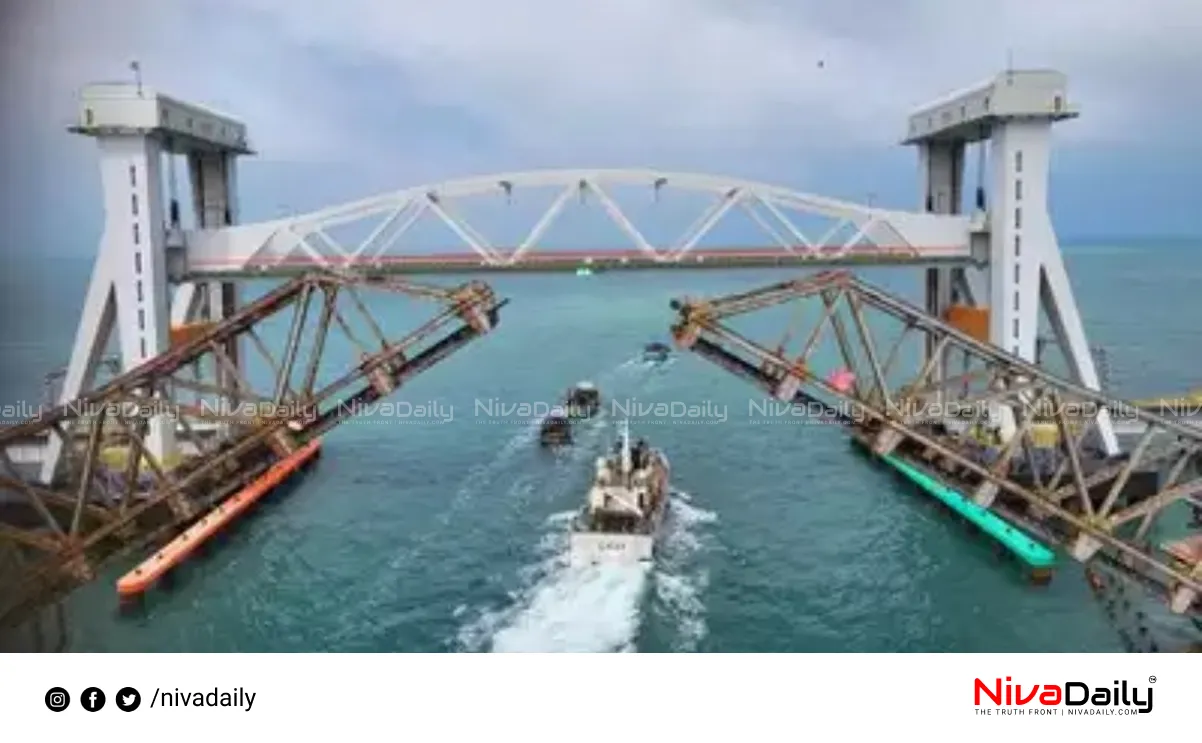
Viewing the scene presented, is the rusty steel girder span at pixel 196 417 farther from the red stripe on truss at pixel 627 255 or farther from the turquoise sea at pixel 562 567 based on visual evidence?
the red stripe on truss at pixel 627 255

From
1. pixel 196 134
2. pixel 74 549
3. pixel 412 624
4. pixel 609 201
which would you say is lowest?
pixel 412 624

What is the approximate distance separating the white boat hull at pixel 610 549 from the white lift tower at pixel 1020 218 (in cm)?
581

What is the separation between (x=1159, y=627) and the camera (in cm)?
888

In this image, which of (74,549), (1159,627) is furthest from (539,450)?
(74,549)

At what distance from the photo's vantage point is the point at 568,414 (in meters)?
19.4

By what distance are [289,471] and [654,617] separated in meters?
7.81

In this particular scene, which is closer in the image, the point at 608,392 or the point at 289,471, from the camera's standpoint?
the point at 289,471

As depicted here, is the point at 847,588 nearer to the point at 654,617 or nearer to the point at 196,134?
the point at 654,617

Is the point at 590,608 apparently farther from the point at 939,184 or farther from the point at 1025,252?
the point at 939,184
